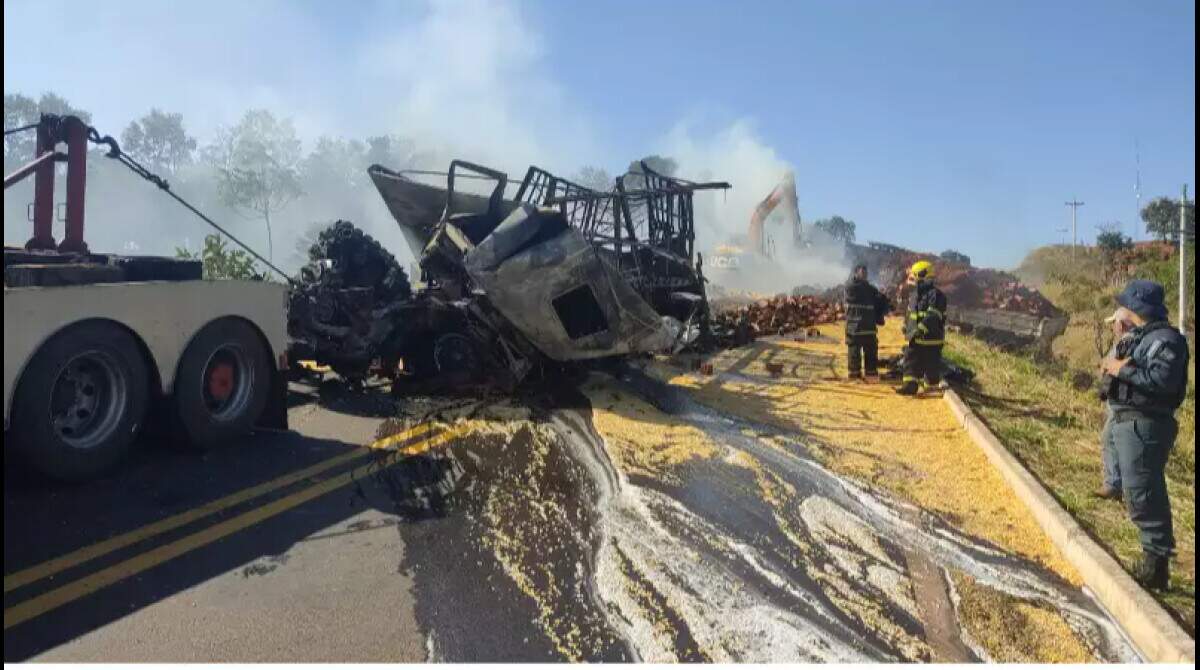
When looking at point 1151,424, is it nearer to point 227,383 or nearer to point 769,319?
point 227,383

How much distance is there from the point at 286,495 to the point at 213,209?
64652mm

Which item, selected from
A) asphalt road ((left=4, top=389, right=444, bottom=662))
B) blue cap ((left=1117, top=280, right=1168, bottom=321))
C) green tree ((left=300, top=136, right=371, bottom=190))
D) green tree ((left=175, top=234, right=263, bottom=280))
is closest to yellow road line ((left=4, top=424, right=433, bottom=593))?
asphalt road ((left=4, top=389, right=444, bottom=662))

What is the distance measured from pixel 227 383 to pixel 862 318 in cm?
722

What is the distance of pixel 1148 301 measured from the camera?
4086mm

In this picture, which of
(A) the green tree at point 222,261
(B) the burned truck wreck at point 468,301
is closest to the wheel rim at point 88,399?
(B) the burned truck wreck at point 468,301

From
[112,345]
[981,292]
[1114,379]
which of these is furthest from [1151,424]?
[981,292]

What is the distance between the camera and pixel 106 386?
16.0 ft

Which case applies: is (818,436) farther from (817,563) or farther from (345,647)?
(345,647)

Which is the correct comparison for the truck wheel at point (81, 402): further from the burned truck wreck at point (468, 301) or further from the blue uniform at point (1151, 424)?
the blue uniform at point (1151, 424)

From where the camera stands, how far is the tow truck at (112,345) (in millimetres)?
4312

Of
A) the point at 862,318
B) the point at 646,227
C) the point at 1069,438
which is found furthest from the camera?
the point at 646,227

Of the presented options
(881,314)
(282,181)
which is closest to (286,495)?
(881,314)

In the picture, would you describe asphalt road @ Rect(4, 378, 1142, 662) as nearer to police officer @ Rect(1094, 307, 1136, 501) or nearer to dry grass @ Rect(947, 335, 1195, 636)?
dry grass @ Rect(947, 335, 1195, 636)

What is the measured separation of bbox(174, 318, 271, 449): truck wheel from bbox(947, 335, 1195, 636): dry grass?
5.81 metres
